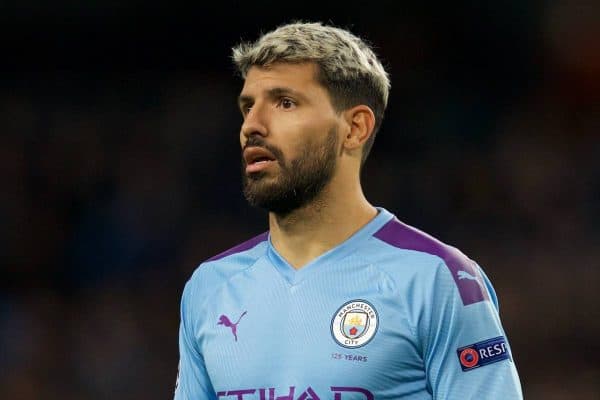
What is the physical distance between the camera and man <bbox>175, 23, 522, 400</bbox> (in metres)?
2.93

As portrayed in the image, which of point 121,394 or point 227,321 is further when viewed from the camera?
point 121,394

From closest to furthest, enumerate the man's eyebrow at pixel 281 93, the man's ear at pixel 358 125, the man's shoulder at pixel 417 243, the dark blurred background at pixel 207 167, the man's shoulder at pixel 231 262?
the man's shoulder at pixel 417 243 → the man's eyebrow at pixel 281 93 → the man's ear at pixel 358 125 → the man's shoulder at pixel 231 262 → the dark blurred background at pixel 207 167

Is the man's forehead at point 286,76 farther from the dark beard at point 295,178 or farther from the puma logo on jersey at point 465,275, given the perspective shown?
the puma logo on jersey at point 465,275

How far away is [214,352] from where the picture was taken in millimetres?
3229

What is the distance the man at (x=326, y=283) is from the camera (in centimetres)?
293

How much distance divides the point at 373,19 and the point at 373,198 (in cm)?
165

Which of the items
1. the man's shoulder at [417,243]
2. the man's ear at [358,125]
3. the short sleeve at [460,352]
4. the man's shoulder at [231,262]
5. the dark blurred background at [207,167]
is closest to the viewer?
the short sleeve at [460,352]

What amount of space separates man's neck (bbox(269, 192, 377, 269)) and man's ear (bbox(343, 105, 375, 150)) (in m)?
Answer: 0.18

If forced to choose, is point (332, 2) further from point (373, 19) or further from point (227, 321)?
point (227, 321)

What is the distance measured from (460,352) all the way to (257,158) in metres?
0.85

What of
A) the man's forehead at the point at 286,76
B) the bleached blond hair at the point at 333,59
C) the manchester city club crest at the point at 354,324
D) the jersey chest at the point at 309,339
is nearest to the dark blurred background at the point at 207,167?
the bleached blond hair at the point at 333,59

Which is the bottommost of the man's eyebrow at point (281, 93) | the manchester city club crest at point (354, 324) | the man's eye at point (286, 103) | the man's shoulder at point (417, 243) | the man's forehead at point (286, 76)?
the manchester city club crest at point (354, 324)

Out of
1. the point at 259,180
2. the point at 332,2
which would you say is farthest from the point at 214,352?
the point at 332,2

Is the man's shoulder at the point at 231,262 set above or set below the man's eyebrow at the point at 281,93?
below
